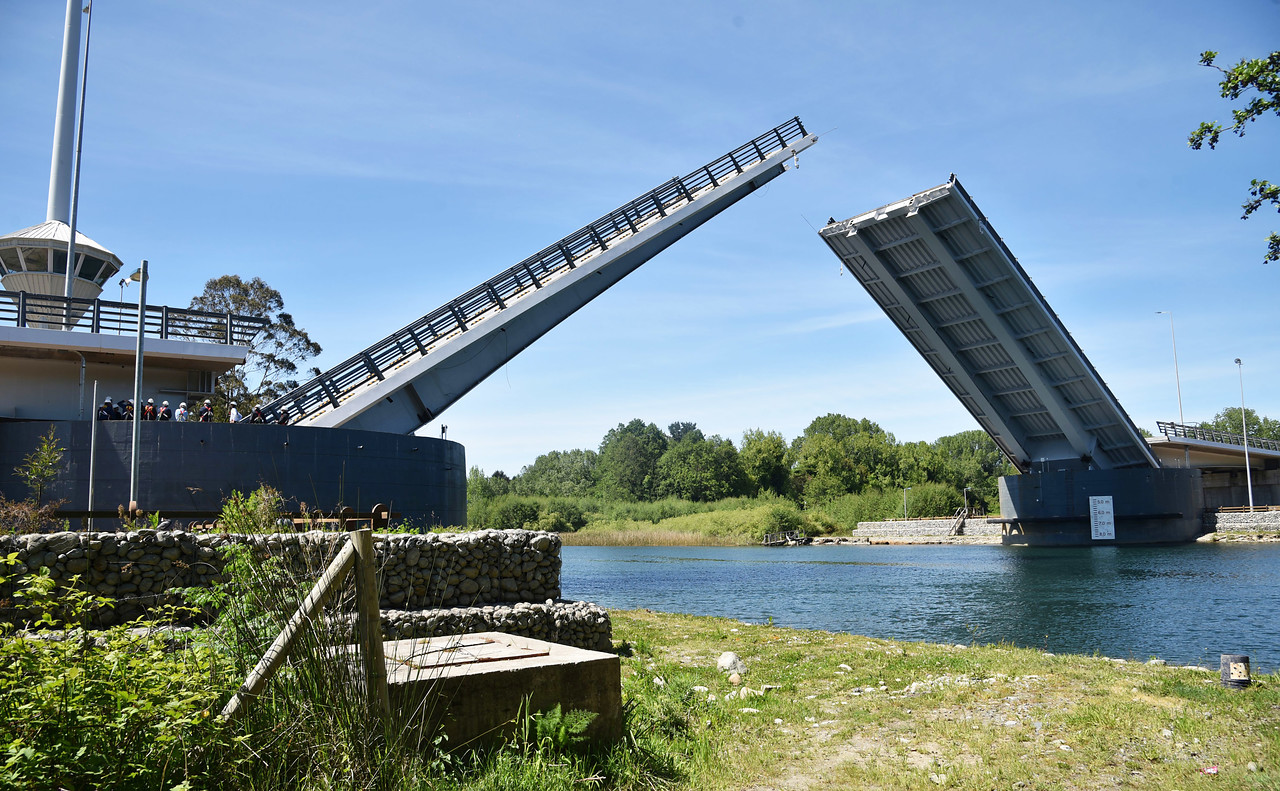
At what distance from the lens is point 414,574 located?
8016mm

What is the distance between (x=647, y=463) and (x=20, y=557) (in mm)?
85395

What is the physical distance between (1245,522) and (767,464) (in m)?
41.4

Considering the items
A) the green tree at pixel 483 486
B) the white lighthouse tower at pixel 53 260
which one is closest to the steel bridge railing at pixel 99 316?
the white lighthouse tower at pixel 53 260

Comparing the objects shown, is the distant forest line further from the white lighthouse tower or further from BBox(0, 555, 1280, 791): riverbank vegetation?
BBox(0, 555, 1280, 791): riverbank vegetation

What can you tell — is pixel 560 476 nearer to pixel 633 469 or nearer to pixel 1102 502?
pixel 633 469

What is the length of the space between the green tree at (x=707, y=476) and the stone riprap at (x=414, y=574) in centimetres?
6899

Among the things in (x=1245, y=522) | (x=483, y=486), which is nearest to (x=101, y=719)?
(x=1245, y=522)

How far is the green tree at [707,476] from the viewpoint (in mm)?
77750

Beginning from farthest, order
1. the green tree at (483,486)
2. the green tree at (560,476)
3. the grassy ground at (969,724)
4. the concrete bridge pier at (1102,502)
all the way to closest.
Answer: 1. the green tree at (560,476)
2. the green tree at (483,486)
3. the concrete bridge pier at (1102,502)
4. the grassy ground at (969,724)

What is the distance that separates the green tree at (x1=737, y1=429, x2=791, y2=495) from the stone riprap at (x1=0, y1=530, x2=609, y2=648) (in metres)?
69.7

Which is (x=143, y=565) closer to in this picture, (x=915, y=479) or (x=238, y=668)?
(x=238, y=668)

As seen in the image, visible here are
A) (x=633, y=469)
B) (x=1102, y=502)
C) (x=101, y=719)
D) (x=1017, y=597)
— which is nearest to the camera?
(x=101, y=719)

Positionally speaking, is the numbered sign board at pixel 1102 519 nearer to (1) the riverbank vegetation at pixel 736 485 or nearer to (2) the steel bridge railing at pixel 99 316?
(1) the riverbank vegetation at pixel 736 485

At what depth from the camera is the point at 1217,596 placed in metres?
16.5
